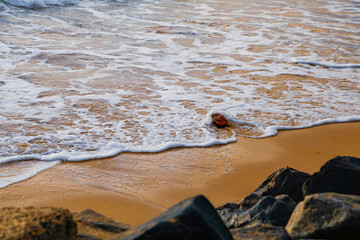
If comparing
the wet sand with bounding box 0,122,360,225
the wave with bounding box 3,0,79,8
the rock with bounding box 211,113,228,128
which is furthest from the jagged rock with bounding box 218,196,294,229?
the wave with bounding box 3,0,79,8

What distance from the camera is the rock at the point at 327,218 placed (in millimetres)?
2021

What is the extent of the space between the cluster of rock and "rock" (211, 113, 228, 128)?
2.28 m

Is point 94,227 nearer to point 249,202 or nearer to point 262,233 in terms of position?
point 262,233

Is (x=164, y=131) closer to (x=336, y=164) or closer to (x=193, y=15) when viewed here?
(x=336, y=164)

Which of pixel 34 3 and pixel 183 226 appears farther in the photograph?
pixel 34 3

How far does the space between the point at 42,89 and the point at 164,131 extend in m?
2.33

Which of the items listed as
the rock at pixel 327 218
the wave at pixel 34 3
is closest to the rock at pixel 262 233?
the rock at pixel 327 218

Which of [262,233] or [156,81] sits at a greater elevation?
[262,233]

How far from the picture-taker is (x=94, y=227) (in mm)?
2195

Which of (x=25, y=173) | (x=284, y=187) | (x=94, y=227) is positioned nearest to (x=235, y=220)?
(x=284, y=187)

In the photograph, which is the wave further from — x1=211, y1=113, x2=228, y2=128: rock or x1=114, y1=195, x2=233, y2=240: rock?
x1=114, y1=195, x2=233, y2=240: rock

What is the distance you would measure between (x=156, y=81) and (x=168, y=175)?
10.4ft

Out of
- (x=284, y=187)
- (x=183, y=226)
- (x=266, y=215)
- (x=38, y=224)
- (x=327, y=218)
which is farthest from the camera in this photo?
(x=284, y=187)

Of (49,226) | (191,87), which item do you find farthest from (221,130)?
(49,226)
